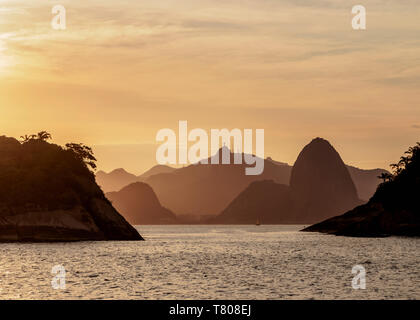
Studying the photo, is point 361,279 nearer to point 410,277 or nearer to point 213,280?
point 410,277

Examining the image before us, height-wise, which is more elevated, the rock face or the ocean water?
the rock face

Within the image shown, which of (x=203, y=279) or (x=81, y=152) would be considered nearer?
(x=203, y=279)

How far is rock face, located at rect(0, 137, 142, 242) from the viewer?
138125 mm

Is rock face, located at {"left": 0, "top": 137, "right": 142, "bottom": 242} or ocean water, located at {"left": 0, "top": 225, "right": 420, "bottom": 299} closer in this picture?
ocean water, located at {"left": 0, "top": 225, "right": 420, "bottom": 299}

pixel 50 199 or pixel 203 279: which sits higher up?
pixel 50 199

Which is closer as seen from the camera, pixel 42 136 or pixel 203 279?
pixel 203 279

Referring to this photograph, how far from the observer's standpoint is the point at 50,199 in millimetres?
143875

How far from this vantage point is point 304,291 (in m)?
50.4

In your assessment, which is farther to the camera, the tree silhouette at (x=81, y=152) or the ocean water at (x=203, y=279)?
the tree silhouette at (x=81, y=152)

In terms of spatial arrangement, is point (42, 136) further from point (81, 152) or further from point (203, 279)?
point (203, 279)

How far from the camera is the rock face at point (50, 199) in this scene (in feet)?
453

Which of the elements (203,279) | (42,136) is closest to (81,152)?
(42,136)

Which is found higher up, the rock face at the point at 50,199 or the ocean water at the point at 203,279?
the rock face at the point at 50,199

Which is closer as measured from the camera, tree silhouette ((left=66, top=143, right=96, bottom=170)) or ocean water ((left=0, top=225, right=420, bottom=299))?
ocean water ((left=0, top=225, right=420, bottom=299))
